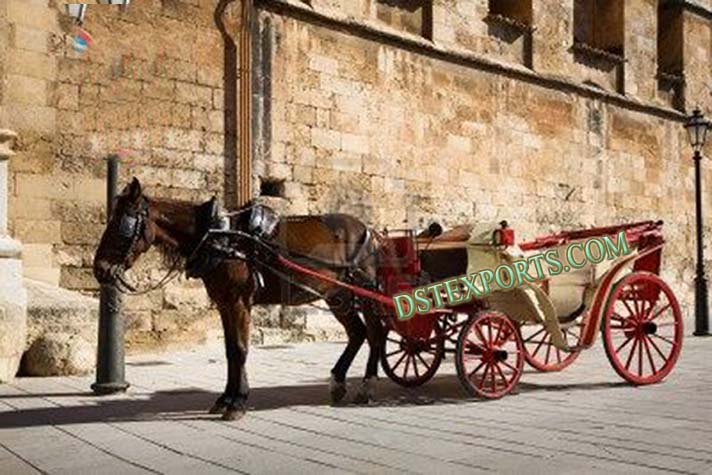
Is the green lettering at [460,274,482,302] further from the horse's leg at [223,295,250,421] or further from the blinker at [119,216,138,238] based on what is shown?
the blinker at [119,216,138,238]

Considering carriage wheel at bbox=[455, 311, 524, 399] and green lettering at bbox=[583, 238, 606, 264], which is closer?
carriage wheel at bbox=[455, 311, 524, 399]

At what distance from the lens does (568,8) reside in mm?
15922

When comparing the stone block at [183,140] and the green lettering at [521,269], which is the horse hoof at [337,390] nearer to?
the green lettering at [521,269]

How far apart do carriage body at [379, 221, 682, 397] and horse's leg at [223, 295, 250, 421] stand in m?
1.18

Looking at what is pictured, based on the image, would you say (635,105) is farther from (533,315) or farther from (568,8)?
(533,315)

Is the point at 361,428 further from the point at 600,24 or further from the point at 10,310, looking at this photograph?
the point at 600,24

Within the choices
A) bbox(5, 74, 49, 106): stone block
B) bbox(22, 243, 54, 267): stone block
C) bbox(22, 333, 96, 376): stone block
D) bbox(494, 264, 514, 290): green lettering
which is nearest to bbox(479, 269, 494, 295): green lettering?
bbox(494, 264, 514, 290): green lettering

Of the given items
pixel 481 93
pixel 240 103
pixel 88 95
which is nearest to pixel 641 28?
pixel 481 93

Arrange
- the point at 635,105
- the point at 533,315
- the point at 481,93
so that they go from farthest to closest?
1. the point at 635,105
2. the point at 481,93
3. the point at 533,315

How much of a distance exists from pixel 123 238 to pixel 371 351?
201cm

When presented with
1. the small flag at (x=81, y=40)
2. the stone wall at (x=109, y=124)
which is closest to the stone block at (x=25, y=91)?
the stone wall at (x=109, y=124)

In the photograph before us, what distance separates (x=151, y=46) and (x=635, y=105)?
10.8 meters

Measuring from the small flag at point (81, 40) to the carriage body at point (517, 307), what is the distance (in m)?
4.89

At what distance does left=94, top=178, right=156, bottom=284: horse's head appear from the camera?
5.22 m
